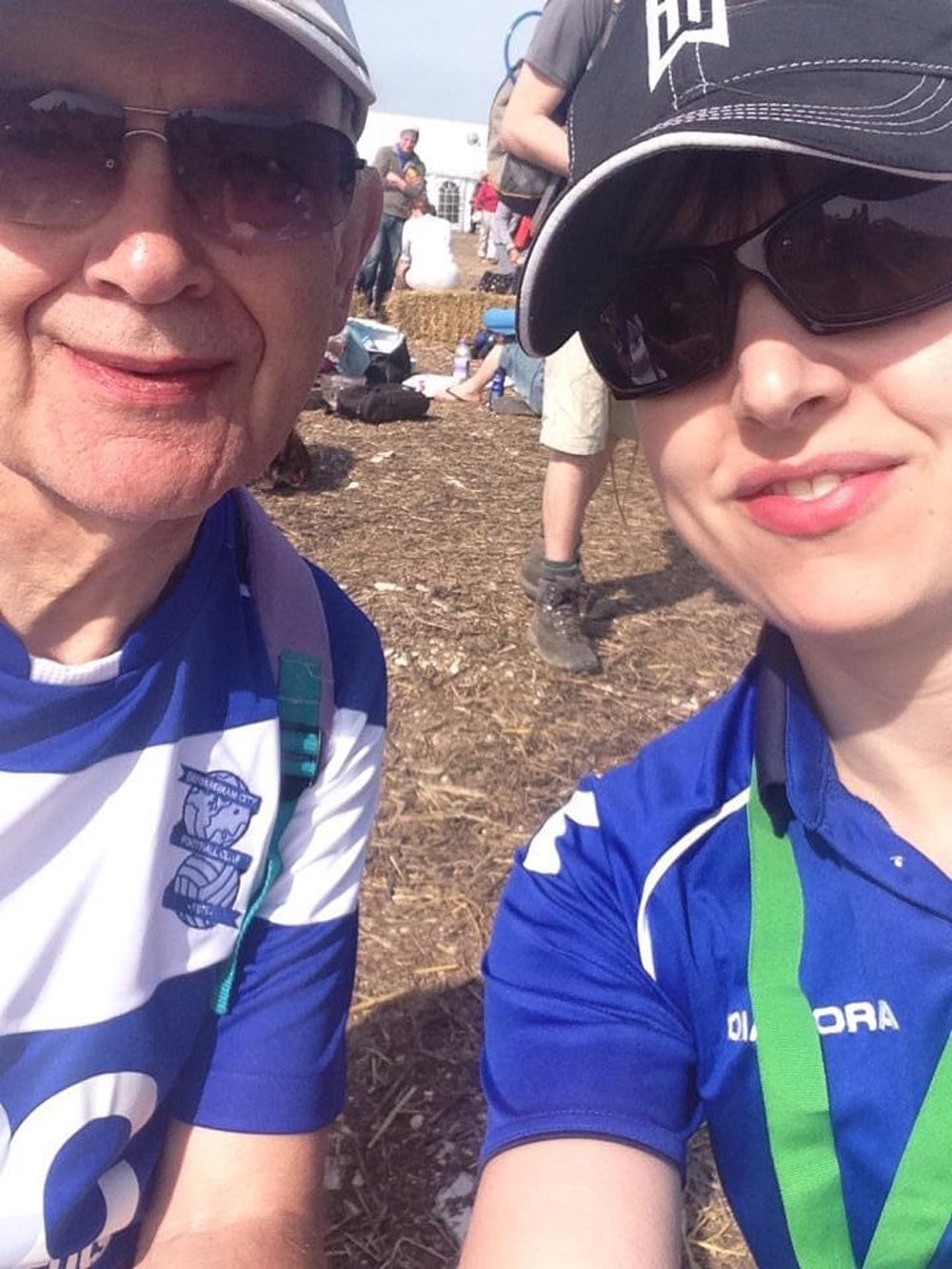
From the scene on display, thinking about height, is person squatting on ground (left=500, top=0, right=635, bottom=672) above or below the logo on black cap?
above

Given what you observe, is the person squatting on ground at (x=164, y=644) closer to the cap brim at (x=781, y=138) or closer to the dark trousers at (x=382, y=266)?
the cap brim at (x=781, y=138)

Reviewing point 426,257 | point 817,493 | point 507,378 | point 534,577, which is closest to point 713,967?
point 817,493

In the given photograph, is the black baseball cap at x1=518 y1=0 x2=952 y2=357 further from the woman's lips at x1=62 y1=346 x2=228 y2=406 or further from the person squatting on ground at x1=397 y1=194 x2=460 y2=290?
the person squatting on ground at x1=397 y1=194 x2=460 y2=290

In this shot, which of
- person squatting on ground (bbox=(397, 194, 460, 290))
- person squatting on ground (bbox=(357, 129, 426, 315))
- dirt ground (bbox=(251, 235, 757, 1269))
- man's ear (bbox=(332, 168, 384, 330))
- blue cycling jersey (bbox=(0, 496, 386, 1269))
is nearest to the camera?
blue cycling jersey (bbox=(0, 496, 386, 1269))

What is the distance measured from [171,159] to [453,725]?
2831 mm

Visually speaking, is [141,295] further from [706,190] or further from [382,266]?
[382,266]

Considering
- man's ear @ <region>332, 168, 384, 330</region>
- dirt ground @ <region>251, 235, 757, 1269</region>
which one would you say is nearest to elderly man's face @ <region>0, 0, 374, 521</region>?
man's ear @ <region>332, 168, 384, 330</region>

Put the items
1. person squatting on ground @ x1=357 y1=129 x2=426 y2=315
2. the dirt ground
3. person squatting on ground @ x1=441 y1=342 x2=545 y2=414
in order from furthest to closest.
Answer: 1. person squatting on ground @ x1=357 y1=129 x2=426 y2=315
2. person squatting on ground @ x1=441 y1=342 x2=545 y2=414
3. the dirt ground

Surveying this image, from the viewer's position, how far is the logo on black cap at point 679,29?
1.17 metres

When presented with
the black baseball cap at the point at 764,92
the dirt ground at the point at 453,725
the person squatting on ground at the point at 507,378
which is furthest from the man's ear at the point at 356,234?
the person squatting on ground at the point at 507,378

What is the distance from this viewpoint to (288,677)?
168cm

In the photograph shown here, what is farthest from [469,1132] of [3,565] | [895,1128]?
[3,565]

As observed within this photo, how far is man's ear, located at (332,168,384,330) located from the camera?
1699 mm

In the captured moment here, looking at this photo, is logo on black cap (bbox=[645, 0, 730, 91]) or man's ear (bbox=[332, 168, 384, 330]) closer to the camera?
logo on black cap (bbox=[645, 0, 730, 91])
